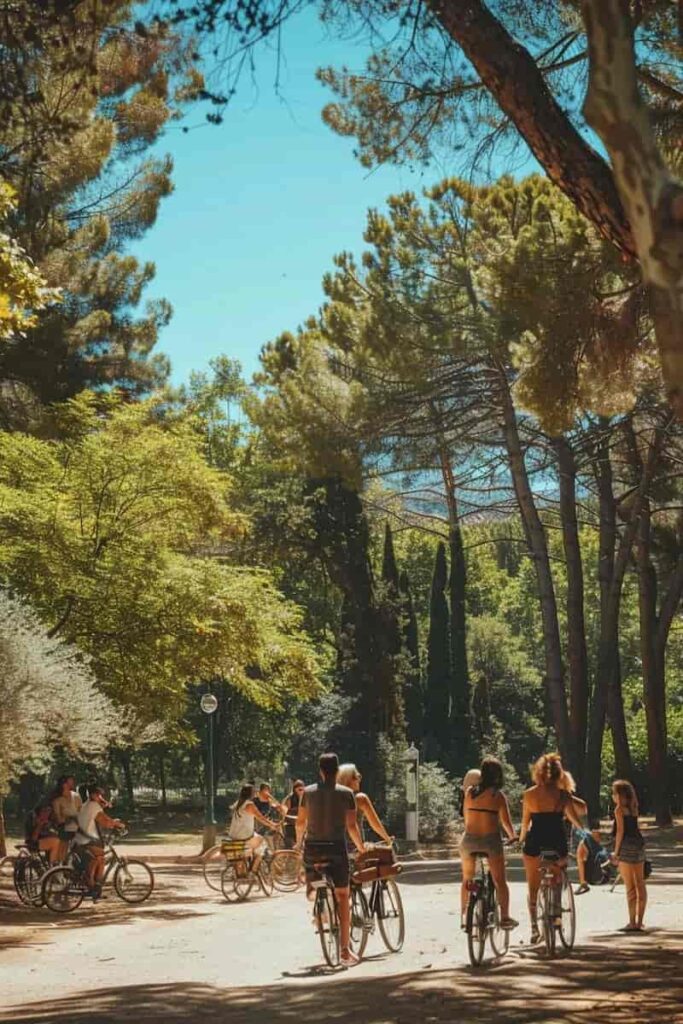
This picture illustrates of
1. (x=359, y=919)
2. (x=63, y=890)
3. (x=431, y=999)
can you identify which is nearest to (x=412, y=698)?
(x=63, y=890)

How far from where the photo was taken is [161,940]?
15.8 meters

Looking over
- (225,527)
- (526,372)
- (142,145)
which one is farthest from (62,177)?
(526,372)

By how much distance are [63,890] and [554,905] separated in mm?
9466

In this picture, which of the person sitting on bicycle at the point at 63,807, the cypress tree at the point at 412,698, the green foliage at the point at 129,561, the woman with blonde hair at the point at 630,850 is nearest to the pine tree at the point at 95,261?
the green foliage at the point at 129,561

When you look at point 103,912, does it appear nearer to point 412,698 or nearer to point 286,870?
point 286,870

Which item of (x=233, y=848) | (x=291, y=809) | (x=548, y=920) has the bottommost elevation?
(x=548, y=920)

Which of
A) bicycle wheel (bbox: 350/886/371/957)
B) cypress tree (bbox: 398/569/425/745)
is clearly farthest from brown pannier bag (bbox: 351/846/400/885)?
cypress tree (bbox: 398/569/425/745)

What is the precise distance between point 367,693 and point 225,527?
15679 mm

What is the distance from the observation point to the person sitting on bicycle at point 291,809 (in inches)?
1009

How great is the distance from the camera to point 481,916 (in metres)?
11.6

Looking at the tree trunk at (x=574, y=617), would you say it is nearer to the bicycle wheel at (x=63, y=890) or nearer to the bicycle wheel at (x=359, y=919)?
the bicycle wheel at (x=63, y=890)

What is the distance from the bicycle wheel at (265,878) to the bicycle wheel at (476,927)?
38.3 feet

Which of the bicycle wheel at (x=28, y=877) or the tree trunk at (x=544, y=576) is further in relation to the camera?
the tree trunk at (x=544, y=576)

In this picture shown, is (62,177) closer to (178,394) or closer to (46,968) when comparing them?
A: (178,394)
